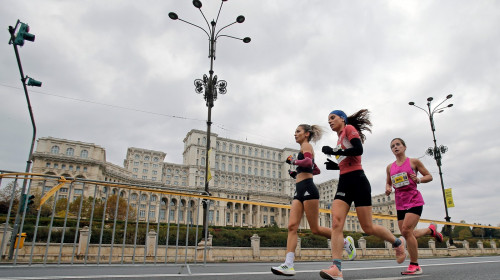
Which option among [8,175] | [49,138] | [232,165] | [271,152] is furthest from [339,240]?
[271,152]

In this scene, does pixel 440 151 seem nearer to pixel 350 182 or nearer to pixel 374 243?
pixel 374 243

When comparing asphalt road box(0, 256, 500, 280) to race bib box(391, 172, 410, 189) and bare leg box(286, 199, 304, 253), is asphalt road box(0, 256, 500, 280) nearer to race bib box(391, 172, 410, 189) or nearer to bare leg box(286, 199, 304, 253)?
bare leg box(286, 199, 304, 253)

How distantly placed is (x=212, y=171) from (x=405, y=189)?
290ft

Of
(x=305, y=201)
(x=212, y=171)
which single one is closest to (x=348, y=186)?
(x=305, y=201)

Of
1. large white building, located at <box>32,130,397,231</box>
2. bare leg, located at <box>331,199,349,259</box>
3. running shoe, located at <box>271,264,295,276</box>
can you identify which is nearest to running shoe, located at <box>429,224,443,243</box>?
bare leg, located at <box>331,199,349,259</box>

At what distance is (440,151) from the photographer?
2103 cm

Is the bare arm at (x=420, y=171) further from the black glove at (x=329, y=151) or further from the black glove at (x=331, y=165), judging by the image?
the black glove at (x=329, y=151)

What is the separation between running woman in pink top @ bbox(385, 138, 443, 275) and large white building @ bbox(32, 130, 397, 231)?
69.7 metres

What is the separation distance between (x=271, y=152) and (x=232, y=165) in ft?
59.6

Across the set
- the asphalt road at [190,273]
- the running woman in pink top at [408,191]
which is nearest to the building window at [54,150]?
the asphalt road at [190,273]

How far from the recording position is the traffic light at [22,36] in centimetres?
999

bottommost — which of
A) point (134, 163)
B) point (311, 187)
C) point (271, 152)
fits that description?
point (311, 187)

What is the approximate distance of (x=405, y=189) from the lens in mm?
4566

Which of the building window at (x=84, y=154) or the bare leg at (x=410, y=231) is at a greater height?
the building window at (x=84, y=154)
